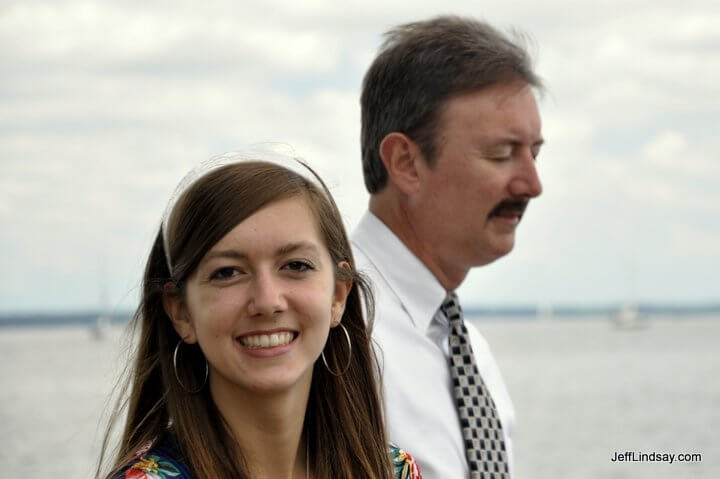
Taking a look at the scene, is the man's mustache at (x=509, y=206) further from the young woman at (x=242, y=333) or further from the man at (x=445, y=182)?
the young woman at (x=242, y=333)

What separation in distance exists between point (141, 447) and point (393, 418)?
1191mm

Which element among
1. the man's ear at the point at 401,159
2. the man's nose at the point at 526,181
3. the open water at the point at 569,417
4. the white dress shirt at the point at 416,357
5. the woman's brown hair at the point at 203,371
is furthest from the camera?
the open water at the point at 569,417

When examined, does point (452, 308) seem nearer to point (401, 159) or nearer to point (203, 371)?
point (401, 159)

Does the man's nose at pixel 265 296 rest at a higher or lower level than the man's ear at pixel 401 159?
lower

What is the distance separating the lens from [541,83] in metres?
4.16

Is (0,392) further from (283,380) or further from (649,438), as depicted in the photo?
(283,380)

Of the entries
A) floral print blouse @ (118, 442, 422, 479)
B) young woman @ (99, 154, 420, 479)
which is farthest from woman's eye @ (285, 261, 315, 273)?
floral print blouse @ (118, 442, 422, 479)

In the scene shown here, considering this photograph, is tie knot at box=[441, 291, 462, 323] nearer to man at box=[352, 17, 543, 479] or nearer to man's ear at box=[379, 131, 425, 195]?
man at box=[352, 17, 543, 479]

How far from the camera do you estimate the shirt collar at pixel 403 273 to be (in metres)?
3.86

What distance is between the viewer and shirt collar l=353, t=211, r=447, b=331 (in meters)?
3.86

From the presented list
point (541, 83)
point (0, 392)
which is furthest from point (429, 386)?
point (0, 392)

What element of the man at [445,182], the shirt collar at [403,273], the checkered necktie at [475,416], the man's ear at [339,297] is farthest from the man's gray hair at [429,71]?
the man's ear at [339,297]

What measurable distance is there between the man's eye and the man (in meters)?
1.28

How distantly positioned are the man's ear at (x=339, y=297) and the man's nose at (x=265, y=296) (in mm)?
263
